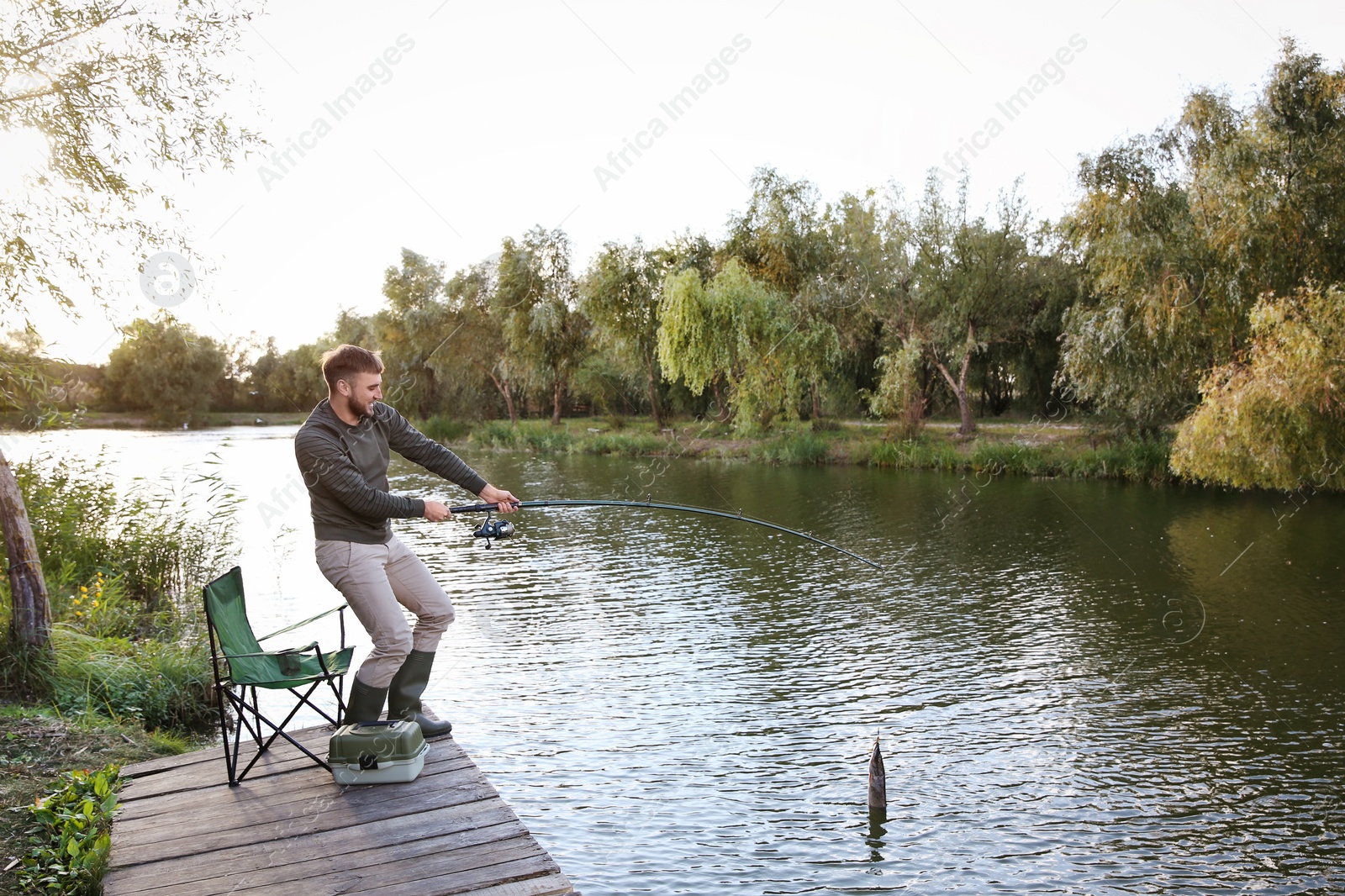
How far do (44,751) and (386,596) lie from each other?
8.36ft

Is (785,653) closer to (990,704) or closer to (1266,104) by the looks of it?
(990,704)

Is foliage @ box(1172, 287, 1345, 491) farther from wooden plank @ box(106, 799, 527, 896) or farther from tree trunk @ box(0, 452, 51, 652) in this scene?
tree trunk @ box(0, 452, 51, 652)

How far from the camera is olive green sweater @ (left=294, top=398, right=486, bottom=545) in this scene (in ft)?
14.5

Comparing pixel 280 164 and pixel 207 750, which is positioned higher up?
pixel 280 164

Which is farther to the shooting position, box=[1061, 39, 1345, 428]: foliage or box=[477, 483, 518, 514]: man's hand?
box=[1061, 39, 1345, 428]: foliage

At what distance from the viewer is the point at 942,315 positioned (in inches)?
1203

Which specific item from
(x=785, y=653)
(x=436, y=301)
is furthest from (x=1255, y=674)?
(x=436, y=301)

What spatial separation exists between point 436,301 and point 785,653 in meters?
37.3

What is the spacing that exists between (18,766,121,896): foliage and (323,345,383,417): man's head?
2094mm

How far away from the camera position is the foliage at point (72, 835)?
3693 mm

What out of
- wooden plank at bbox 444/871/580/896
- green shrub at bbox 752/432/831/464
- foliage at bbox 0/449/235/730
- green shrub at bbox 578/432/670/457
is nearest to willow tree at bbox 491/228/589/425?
green shrub at bbox 578/432/670/457

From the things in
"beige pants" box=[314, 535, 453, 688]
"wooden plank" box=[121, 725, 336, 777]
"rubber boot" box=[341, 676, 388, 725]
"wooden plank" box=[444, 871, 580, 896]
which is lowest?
"wooden plank" box=[121, 725, 336, 777]

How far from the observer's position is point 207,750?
5102 millimetres

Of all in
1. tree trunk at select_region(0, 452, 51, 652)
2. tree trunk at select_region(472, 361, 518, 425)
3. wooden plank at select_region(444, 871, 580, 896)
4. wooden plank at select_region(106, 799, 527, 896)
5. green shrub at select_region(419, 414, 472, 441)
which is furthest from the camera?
tree trunk at select_region(472, 361, 518, 425)
